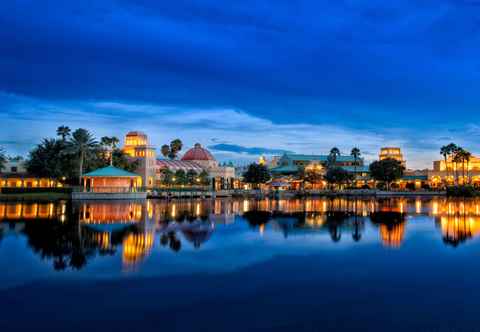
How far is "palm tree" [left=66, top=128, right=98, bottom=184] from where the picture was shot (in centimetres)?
7694

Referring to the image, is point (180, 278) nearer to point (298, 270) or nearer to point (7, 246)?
point (298, 270)

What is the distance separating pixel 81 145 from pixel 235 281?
67780 mm

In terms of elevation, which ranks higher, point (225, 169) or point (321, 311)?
point (225, 169)

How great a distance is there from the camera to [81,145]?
77125 mm

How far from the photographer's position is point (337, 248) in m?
22.4

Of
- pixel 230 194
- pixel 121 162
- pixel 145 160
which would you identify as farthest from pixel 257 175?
pixel 121 162

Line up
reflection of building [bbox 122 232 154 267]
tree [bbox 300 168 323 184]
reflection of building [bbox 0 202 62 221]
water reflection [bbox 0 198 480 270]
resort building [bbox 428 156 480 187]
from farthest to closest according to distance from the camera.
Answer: resort building [bbox 428 156 480 187], tree [bbox 300 168 323 184], reflection of building [bbox 0 202 62 221], water reflection [bbox 0 198 480 270], reflection of building [bbox 122 232 154 267]

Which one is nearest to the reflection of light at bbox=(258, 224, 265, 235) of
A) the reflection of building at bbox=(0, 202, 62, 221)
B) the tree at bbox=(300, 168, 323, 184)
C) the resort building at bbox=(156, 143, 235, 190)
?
the reflection of building at bbox=(0, 202, 62, 221)

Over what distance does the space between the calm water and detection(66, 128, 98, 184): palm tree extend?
51.2 meters

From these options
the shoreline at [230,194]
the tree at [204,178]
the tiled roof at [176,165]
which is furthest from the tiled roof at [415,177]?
the tree at [204,178]

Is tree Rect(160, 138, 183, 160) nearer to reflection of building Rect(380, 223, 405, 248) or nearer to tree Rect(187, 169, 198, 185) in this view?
tree Rect(187, 169, 198, 185)

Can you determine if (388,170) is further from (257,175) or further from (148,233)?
(148,233)

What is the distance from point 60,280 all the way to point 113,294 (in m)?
2.70

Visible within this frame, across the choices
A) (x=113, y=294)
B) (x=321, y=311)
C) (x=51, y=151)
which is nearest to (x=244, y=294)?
(x=321, y=311)
